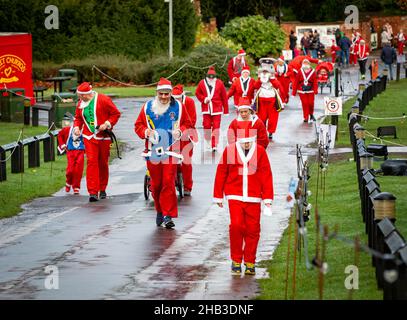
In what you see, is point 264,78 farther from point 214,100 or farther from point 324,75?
point 324,75

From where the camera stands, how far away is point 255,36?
65.1 metres

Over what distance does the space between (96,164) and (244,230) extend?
7.48 m

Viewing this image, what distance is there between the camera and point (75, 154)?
944 inches

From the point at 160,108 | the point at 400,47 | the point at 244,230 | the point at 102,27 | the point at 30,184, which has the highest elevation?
the point at 160,108

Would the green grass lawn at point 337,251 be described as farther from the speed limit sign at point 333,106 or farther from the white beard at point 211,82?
the white beard at point 211,82

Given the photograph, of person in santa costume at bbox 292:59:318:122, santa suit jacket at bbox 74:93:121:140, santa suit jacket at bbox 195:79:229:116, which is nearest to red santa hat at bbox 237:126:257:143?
santa suit jacket at bbox 74:93:121:140

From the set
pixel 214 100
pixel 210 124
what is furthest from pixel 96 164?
pixel 210 124

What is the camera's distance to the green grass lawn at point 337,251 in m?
13.9

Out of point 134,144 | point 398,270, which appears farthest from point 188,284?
point 134,144

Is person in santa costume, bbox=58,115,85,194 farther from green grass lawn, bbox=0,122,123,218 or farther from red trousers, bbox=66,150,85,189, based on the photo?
green grass lawn, bbox=0,122,123,218

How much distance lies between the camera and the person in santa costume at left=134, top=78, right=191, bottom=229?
62.5 feet

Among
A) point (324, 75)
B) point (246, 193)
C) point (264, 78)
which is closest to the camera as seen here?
point (246, 193)
